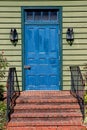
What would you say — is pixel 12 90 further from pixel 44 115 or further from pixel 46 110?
pixel 44 115

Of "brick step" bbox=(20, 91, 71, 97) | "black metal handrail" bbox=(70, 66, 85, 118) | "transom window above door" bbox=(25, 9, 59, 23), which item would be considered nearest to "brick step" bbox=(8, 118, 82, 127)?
"black metal handrail" bbox=(70, 66, 85, 118)

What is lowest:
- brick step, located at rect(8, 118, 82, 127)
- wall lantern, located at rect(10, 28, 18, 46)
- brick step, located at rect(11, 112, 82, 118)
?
brick step, located at rect(8, 118, 82, 127)

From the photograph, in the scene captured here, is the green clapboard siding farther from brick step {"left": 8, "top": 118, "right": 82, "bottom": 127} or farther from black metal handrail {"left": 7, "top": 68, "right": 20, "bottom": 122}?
brick step {"left": 8, "top": 118, "right": 82, "bottom": 127}

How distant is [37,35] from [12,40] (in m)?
0.88

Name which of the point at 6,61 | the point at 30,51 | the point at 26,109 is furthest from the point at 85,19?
the point at 26,109

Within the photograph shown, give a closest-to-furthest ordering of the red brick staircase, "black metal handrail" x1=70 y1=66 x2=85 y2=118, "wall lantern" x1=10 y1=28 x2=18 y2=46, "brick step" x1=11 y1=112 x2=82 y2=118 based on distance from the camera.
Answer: the red brick staircase → "brick step" x1=11 y1=112 x2=82 y2=118 → "black metal handrail" x1=70 y1=66 x2=85 y2=118 → "wall lantern" x1=10 y1=28 x2=18 y2=46

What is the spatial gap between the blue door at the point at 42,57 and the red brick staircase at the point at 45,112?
0.66 metres

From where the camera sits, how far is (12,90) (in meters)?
11.6

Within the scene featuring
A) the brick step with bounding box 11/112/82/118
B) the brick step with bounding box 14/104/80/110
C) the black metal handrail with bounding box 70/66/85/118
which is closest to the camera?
the brick step with bounding box 11/112/82/118

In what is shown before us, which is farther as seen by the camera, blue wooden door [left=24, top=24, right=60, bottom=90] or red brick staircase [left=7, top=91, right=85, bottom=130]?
blue wooden door [left=24, top=24, right=60, bottom=90]

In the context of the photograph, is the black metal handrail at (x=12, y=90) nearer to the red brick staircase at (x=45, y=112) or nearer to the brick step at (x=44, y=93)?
the red brick staircase at (x=45, y=112)

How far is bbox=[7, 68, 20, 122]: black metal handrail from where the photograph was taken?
10.5 m

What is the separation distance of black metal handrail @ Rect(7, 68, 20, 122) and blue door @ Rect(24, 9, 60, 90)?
46 cm

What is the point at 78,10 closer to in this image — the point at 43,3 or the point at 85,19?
the point at 85,19
